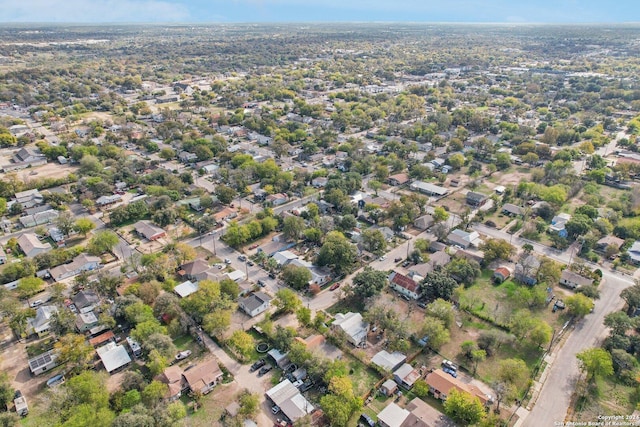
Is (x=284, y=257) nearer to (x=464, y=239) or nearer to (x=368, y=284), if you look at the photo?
(x=368, y=284)

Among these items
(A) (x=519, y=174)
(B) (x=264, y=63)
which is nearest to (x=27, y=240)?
(A) (x=519, y=174)

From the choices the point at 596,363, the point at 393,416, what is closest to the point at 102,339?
the point at 393,416

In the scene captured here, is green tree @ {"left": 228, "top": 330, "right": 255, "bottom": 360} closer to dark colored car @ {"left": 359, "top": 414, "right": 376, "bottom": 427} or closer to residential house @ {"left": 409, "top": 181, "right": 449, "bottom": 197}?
dark colored car @ {"left": 359, "top": 414, "right": 376, "bottom": 427}

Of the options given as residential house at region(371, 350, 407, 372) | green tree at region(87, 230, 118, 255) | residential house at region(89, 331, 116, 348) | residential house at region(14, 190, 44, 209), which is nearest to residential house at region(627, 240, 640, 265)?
residential house at region(371, 350, 407, 372)

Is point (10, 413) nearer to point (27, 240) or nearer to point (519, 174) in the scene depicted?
point (27, 240)

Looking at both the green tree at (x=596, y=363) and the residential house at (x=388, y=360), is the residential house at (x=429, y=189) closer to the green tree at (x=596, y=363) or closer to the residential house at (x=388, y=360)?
the green tree at (x=596, y=363)

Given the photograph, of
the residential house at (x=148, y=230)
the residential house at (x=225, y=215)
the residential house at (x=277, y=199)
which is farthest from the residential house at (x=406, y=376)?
the residential house at (x=148, y=230)
